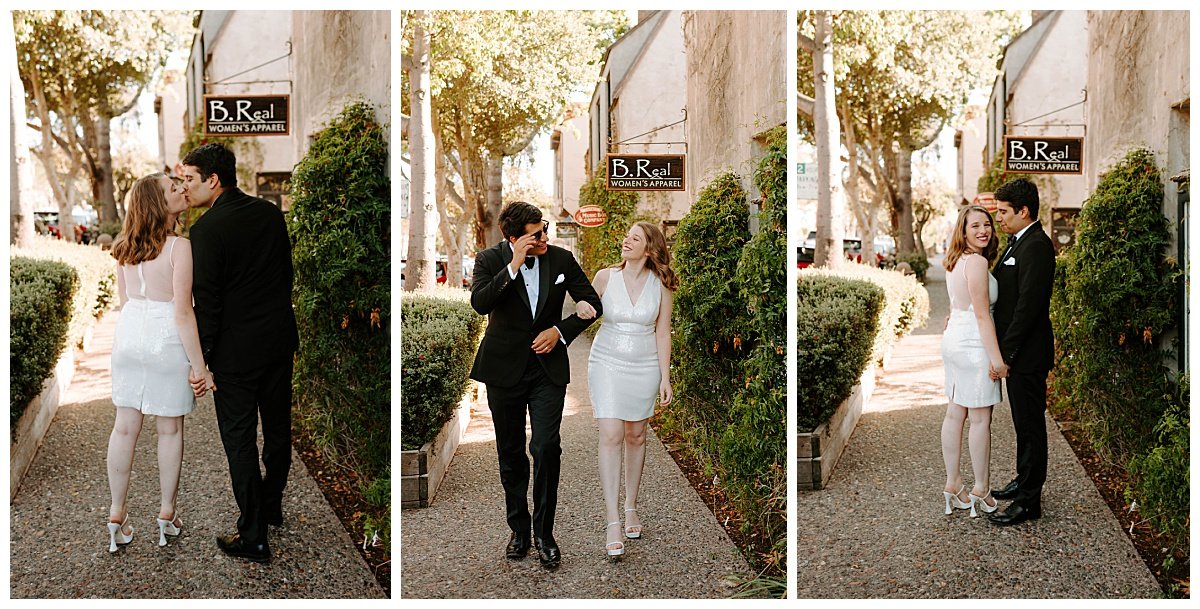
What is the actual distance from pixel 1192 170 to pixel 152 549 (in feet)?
15.0

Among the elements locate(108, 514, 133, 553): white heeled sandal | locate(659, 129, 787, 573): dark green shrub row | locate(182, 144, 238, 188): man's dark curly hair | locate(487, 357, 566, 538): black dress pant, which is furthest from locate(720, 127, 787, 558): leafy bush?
locate(108, 514, 133, 553): white heeled sandal

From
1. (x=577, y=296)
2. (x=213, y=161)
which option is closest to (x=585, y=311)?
(x=577, y=296)

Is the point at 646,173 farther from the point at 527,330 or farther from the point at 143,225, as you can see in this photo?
the point at 143,225

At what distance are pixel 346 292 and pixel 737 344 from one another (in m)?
1.65

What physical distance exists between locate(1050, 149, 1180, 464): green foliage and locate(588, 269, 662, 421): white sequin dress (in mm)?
1713

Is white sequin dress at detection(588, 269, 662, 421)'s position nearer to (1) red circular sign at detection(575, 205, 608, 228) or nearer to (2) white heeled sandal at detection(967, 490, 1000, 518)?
(1) red circular sign at detection(575, 205, 608, 228)

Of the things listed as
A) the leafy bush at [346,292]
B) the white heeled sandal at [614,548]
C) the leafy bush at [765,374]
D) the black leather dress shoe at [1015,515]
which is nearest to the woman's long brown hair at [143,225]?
the leafy bush at [346,292]

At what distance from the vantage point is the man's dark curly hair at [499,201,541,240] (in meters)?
3.62

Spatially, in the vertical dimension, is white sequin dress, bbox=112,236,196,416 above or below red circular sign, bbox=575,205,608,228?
below

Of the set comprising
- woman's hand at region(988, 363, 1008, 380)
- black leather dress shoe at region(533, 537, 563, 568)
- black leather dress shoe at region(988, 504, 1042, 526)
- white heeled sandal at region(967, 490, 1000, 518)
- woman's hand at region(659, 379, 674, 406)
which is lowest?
black leather dress shoe at region(533, 537, 563, 568)

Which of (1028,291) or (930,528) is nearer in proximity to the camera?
(1028,291)

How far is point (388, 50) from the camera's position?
3828mm

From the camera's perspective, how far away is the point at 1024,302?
12.2 ft
